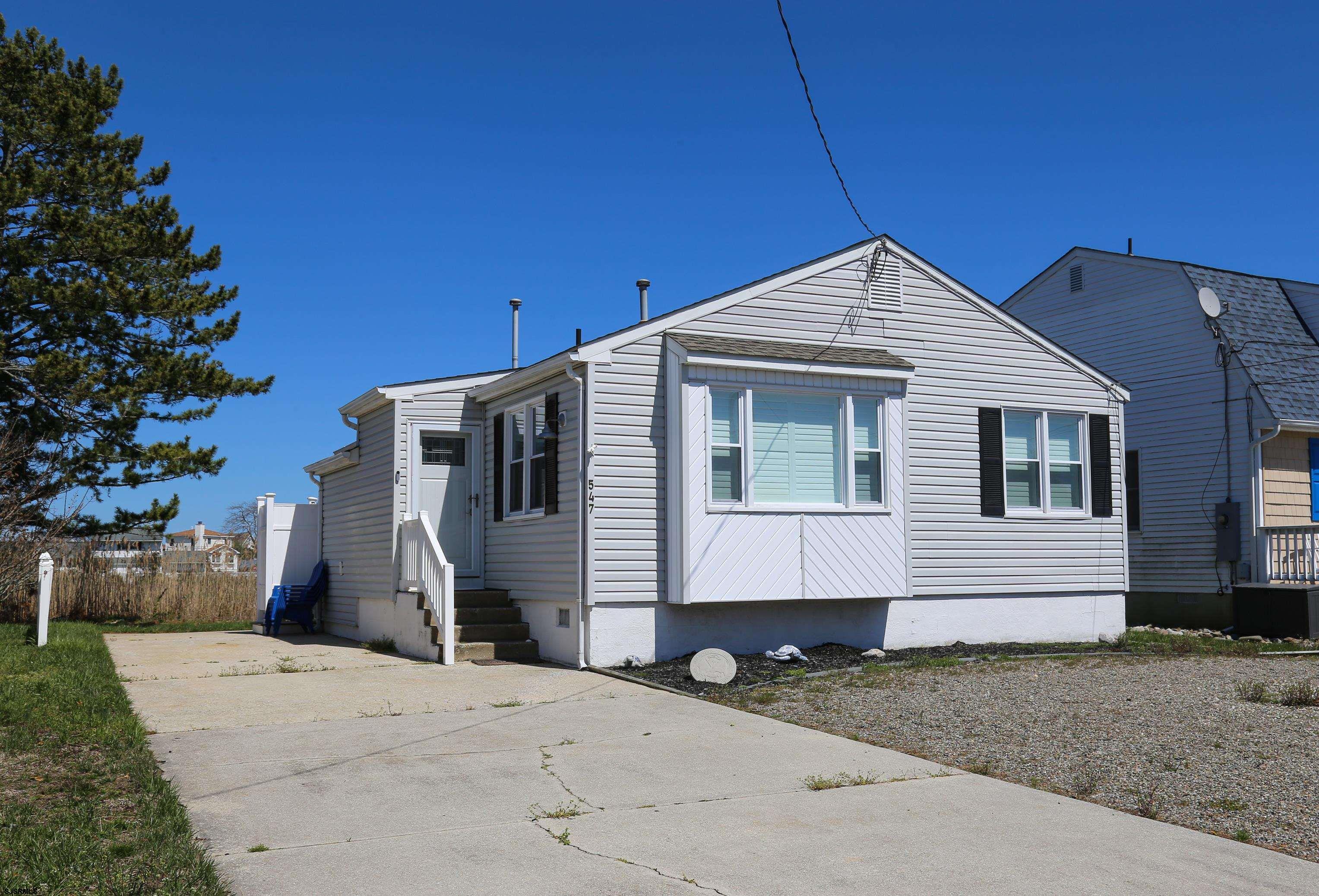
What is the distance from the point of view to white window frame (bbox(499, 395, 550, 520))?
13250 millimetres

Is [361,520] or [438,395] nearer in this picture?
[438,395]

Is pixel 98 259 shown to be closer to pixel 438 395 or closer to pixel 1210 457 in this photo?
pixel 438 395

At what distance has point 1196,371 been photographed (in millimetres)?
18859

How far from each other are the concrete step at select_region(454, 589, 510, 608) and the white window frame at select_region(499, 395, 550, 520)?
0.96 m

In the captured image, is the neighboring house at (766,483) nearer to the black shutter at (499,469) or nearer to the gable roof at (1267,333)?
the black shutter at (499,469)

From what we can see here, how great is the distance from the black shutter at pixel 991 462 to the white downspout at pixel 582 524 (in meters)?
5.51

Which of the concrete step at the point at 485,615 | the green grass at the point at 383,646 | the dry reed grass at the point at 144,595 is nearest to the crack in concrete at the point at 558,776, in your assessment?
the concrete step at the point at 485,615

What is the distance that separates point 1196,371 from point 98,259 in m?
19.6

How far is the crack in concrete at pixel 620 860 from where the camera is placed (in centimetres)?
467

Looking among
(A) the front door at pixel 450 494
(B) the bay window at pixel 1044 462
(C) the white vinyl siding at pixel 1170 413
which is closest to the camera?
(B) the bay window at pixel 1044 462

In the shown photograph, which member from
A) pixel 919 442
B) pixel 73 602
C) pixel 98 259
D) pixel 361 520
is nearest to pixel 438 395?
pixel 361 520

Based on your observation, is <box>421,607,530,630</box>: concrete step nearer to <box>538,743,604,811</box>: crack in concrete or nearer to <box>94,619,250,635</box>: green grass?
<box>538,743,604,811</box>: crack in concrete

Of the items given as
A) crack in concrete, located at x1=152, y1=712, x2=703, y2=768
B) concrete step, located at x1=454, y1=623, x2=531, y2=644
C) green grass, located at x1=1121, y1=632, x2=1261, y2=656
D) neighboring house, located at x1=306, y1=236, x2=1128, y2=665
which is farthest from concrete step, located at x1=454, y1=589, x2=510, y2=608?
green grass, located at x1=1121, y1=632, x2=1261, y2=656

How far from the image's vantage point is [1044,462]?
1485 centimetres
